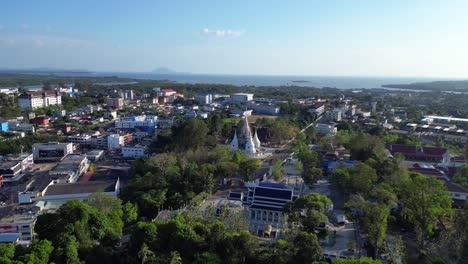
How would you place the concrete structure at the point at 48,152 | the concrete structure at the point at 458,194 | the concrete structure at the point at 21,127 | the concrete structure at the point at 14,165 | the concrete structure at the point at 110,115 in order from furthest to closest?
1. the concrete structure at the point at 110,115
2. the concrete structure at the point at 21,127
3. the concrete structure at the point at 48,152
4. the concrete structure at the point at 14,165
5. the concrete structure at the point at 458,194

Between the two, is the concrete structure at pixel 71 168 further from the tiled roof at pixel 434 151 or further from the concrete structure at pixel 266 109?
the concrete structure at pixel 266 109

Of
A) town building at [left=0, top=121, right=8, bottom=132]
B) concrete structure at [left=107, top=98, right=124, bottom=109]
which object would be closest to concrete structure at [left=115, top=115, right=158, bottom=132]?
town building at [left=0, top=121, right=8, bottom=132]

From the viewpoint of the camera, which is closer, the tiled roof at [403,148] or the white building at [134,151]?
the tiled roof at [403,148]

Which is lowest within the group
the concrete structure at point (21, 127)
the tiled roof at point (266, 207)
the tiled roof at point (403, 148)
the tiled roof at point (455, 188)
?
the concrete structure at point (21, 127)

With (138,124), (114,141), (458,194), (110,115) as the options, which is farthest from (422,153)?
(110,115)

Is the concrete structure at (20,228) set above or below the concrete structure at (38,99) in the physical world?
below

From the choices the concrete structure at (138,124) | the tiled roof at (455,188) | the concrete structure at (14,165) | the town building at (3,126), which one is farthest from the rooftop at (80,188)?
the town building at (3,126)

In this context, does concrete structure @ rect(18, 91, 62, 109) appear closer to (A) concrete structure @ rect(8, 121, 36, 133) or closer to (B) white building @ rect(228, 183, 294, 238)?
(A) concrete structure @ rect(8, 121, 36, 133)
